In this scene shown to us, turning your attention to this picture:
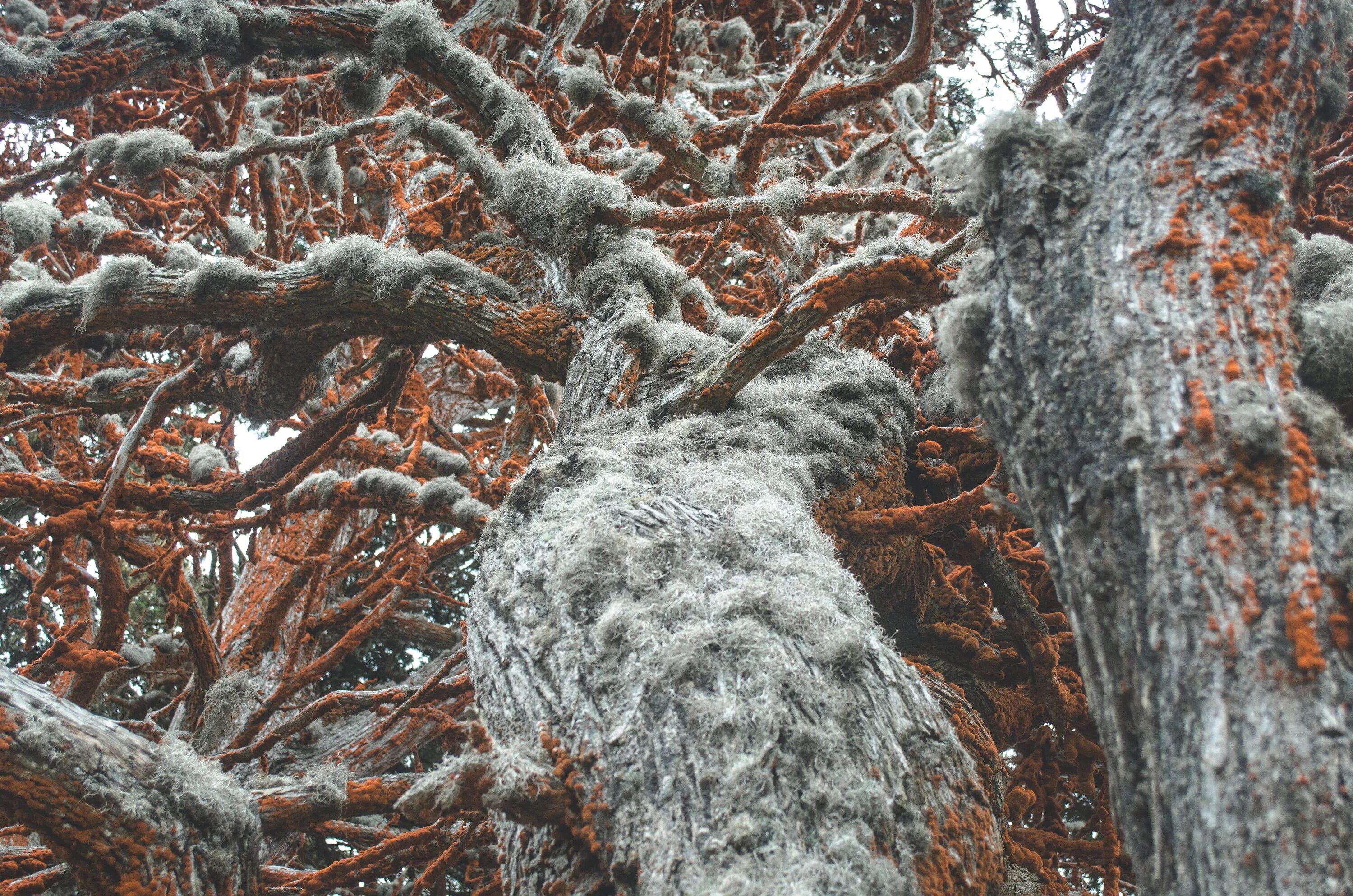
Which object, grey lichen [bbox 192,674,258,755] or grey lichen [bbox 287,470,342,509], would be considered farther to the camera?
grey lichen [bbox 287,470,342,509]

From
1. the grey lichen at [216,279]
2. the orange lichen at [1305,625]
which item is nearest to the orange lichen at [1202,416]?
the orange lichen at [1305,625]

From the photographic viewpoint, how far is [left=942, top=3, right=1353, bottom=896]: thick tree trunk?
0.93 metres

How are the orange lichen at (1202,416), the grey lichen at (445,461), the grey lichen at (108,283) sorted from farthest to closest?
the grey lichen at (445,461)
the grey lichen at (108,283)
the orange lichen at (1202,416)

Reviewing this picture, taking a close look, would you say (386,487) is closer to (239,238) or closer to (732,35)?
(239,238)

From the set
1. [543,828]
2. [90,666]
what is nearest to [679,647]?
[543,828]

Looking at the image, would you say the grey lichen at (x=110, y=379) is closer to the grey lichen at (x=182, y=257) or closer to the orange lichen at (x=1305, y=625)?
the grey lichen at (x=182, y=257)

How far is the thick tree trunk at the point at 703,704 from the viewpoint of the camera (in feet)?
4.35

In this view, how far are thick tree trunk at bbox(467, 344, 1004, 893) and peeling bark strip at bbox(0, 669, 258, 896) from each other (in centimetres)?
59

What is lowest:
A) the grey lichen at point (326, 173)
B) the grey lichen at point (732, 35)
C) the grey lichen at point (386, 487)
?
the grey lichen at point (386, 487)

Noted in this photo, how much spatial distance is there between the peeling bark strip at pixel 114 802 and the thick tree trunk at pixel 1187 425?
162cm

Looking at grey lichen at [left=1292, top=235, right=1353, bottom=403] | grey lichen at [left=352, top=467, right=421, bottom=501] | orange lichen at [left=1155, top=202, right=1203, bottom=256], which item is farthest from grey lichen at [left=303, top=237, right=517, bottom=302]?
grey lichen at [left=1292, top=235, right=1353, bottom=403]

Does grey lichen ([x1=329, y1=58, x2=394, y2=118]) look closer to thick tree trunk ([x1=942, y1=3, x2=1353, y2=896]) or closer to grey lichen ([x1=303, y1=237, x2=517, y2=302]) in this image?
grey lichen ([x1=303, y1=237, x2=517, y2=302])

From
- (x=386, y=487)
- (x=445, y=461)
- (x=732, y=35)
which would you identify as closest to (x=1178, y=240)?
(x=386, y=487)

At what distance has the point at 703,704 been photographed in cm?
148
